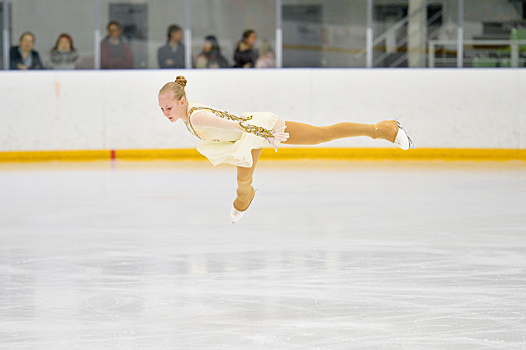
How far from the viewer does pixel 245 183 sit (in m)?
4.62

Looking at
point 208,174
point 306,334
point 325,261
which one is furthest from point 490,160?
point 306,334

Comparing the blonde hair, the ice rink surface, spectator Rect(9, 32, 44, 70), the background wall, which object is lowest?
the ice rink surface

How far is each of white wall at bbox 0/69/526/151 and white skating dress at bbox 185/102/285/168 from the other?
20.6 ft

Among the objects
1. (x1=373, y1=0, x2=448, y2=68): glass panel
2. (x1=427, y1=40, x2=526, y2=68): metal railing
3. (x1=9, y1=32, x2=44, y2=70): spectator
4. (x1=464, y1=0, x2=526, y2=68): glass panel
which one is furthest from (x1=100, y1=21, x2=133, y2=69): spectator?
(x1=464, y1=0, x2=526, y2=68): glass panel

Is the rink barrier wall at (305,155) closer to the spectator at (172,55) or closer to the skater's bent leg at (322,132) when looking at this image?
the spectator at (172,55)

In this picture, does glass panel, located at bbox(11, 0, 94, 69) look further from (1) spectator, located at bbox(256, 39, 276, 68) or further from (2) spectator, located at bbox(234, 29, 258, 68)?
(1) spectator, located at bbox(256, 39, 276, 68)

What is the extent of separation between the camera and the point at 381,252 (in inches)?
176

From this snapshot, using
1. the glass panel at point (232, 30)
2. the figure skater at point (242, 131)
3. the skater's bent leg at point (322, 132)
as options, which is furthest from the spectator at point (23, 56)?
the skater's bent leg at point (322, 132)

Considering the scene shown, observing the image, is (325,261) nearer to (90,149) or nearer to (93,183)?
(93,183)

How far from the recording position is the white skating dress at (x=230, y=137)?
4152 mm

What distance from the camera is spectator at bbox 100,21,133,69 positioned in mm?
10875

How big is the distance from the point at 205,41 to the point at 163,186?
378 centimetres

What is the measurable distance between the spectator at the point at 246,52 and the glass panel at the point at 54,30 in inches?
77.8

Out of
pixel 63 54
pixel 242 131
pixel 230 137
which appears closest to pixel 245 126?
pixel 242 131
